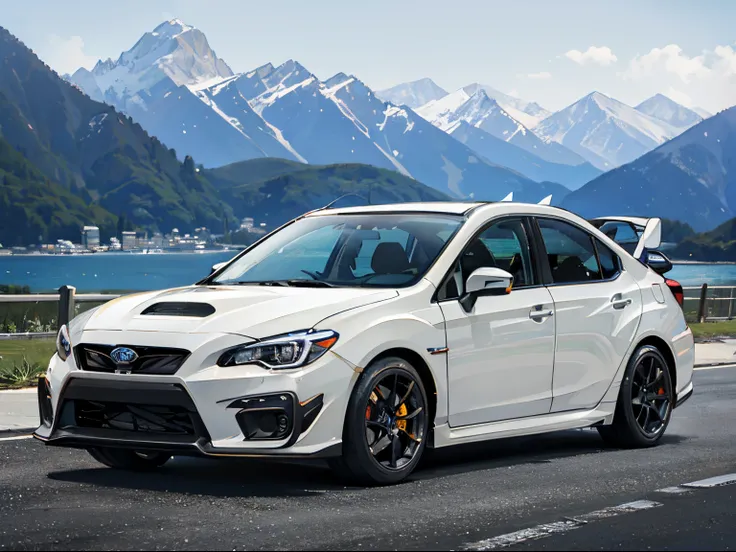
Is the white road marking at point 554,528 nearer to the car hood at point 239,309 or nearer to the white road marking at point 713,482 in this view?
the white road marking at point 713,482

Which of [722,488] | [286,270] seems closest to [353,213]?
[286,270]

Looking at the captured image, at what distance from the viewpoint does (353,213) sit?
8664mm

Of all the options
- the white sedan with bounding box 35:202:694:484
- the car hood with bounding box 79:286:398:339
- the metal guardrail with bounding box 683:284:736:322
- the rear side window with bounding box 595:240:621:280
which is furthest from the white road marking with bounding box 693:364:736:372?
the metal guardrail with bounding box 683:284:736:322

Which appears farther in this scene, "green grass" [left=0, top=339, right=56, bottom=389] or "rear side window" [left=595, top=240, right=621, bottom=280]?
"green grass" [left=0, top=339, right=56, bottom=389]

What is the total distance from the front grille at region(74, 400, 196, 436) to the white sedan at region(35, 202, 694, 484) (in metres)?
0.01

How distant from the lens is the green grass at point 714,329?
1086 inches

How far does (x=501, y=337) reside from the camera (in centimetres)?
794

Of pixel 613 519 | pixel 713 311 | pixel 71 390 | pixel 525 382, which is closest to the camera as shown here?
pixel 613 519

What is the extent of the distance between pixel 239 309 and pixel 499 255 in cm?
A: 211

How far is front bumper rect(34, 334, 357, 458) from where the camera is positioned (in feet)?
21.9

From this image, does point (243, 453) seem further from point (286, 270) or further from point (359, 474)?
point (286, 270)

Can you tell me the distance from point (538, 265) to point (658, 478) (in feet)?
5.27

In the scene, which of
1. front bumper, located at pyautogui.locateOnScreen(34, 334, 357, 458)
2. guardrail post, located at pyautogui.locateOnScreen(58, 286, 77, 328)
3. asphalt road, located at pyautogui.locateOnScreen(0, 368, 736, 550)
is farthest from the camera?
guardrail post, located at pyautogui.locateOnScreen(58, 286, 77, 328)

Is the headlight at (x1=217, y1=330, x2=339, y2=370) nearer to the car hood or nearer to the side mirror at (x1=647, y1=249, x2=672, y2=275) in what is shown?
the car hood
